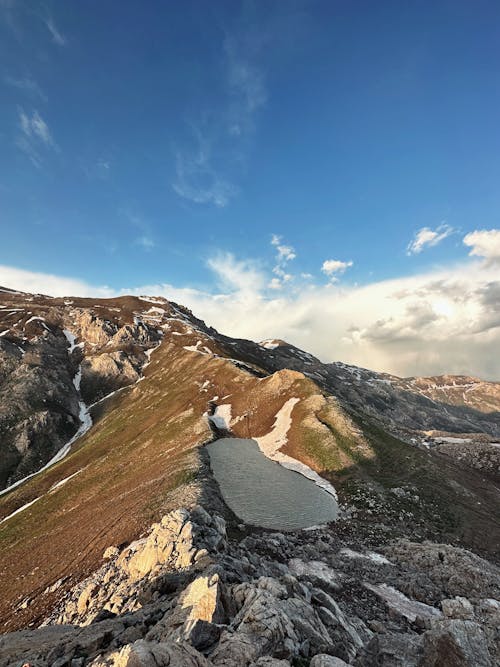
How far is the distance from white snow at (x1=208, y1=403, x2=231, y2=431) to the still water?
55.7 ft

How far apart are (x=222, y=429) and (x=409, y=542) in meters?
53.2

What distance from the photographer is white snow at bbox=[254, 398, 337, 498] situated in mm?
59062

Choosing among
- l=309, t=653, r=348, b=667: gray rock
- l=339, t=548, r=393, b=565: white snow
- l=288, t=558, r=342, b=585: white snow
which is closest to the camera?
l=309, t=653, r=348, b=667: gray rock

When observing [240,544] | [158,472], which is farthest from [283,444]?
[240,544]

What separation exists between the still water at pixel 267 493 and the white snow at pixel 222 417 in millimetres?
16971

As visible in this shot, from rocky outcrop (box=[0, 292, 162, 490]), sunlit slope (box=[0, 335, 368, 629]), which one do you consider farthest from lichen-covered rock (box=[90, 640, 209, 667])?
rocky outcrop (box=[0, 292, 162, 490])

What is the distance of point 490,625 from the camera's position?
2330 cm

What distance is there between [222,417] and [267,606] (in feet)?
255

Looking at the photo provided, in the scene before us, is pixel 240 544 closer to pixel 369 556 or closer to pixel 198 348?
pixel 369 556

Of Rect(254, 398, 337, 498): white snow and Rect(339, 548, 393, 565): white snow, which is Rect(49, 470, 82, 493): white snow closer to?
Rect(254, 398, 337, 498): white snow

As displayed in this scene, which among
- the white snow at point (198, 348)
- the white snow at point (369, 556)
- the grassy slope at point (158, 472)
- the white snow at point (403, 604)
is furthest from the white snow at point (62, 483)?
the white snow at point (198, 348)

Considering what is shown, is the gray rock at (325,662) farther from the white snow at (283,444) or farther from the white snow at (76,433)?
the white snow at (76,433)

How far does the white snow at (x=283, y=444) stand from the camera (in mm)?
59062

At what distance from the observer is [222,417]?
93.1m
